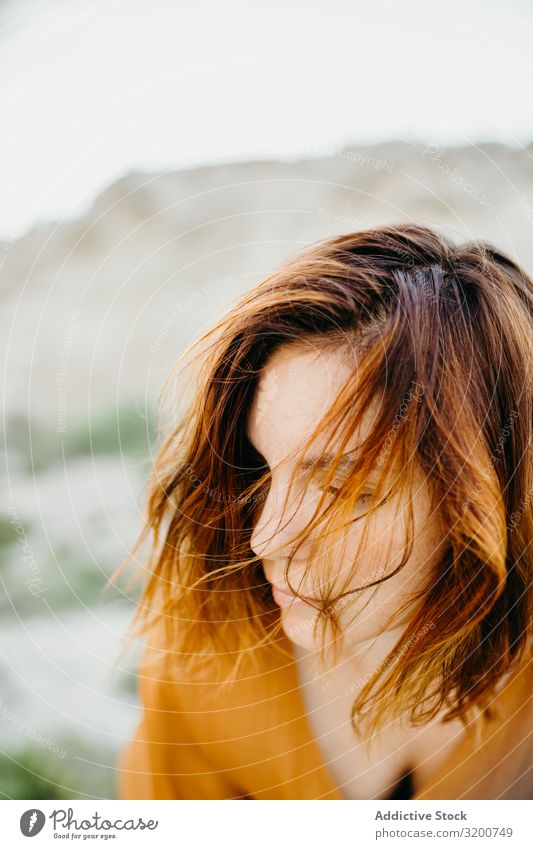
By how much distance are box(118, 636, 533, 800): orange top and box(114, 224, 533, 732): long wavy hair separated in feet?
0.07

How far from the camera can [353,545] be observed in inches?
17.1

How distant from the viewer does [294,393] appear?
1.31 feet

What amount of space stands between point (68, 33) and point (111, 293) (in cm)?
19

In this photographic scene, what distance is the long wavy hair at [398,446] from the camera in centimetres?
39

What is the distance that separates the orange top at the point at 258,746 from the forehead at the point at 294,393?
192 millimetres

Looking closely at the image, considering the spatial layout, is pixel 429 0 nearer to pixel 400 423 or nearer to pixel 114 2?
pixel 114 2

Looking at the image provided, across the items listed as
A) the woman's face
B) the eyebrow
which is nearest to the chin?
the woman's face

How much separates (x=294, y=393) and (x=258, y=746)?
0.93ft

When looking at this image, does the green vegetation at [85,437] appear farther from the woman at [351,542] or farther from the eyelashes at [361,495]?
the eyelashes at [361,495]
